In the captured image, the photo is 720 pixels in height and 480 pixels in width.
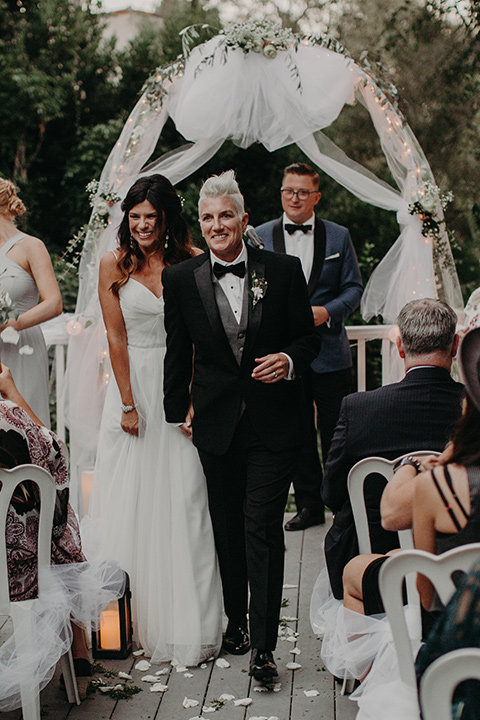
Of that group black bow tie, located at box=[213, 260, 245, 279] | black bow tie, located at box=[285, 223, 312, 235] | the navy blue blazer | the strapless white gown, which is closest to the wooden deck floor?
the strapless white gown

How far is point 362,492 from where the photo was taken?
2305mm

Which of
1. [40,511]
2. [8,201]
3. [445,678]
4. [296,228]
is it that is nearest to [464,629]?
[445,678]

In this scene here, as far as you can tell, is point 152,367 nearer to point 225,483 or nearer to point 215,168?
point 225,483

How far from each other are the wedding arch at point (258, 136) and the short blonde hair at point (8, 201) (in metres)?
0.43

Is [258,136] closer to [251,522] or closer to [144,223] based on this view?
[144,223]

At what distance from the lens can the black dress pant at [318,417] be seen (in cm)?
424

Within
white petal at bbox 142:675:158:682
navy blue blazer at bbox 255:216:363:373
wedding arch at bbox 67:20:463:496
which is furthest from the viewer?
navy blue blazer at bbox 255:216:363:373

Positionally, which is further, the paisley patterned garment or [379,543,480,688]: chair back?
the paisley patterned garment

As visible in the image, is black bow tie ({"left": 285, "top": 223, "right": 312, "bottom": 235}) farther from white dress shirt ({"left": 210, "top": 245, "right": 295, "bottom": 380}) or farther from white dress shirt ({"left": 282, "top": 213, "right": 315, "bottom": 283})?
white dress shirt ({"left": 210, "top": 245, "right": 295, "bottom": 380})

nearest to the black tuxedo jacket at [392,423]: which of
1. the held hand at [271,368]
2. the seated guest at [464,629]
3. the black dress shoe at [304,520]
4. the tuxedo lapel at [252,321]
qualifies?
the held hand at [271,368]

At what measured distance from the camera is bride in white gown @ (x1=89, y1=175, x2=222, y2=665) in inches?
119

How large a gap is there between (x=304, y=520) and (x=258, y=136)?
82.1 inches

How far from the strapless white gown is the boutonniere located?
49cm

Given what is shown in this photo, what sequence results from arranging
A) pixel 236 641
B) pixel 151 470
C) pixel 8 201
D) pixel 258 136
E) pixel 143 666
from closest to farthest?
pixel 143 666, pixel 236 641, pixel 151 470, pixel 8 201, pixel 258 136
